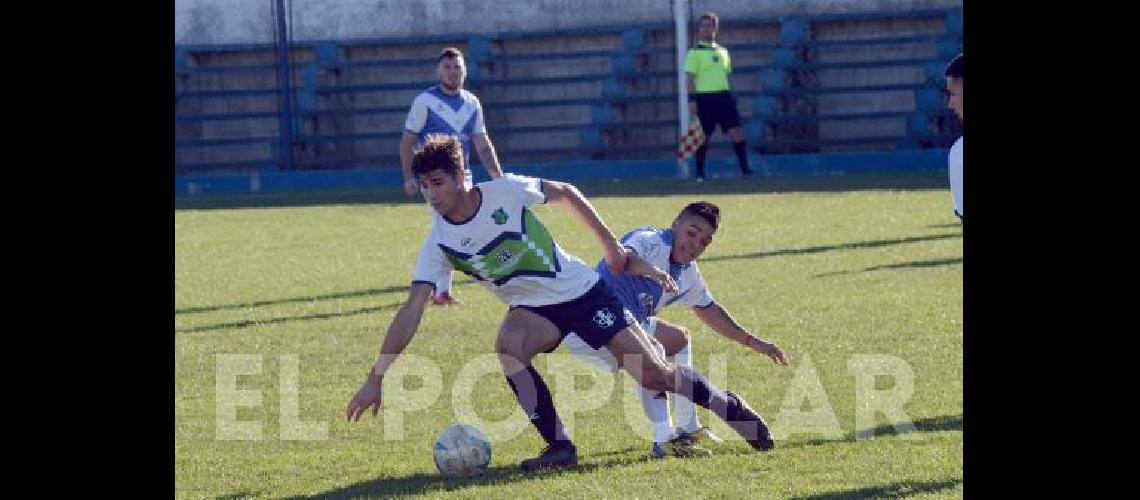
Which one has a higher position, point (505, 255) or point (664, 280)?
point (505, 255)

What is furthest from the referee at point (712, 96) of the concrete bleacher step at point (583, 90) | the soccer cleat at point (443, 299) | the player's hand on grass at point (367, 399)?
the player's hand on grass at point (367, 399)

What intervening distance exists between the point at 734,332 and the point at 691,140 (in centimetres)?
1801

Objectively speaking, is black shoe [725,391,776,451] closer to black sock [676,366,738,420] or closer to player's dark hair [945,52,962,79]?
black sock [676,366,738,420]

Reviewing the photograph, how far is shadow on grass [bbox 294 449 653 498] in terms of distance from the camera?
743cm

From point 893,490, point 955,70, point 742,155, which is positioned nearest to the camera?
point 893,490

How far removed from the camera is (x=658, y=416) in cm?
812

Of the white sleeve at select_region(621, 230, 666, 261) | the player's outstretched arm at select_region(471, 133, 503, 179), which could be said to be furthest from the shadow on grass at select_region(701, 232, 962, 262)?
the white sleeve at select_region(621, 230, 666, 261)

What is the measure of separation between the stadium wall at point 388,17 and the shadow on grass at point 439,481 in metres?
21.3

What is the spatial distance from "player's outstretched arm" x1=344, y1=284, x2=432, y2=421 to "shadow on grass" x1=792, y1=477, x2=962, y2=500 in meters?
1.72

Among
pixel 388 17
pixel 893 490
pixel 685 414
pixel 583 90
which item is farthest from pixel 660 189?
pixel 893 490

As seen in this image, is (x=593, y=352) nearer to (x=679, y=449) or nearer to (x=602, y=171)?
(x=679, y=449)

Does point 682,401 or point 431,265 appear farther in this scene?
point 682,401
